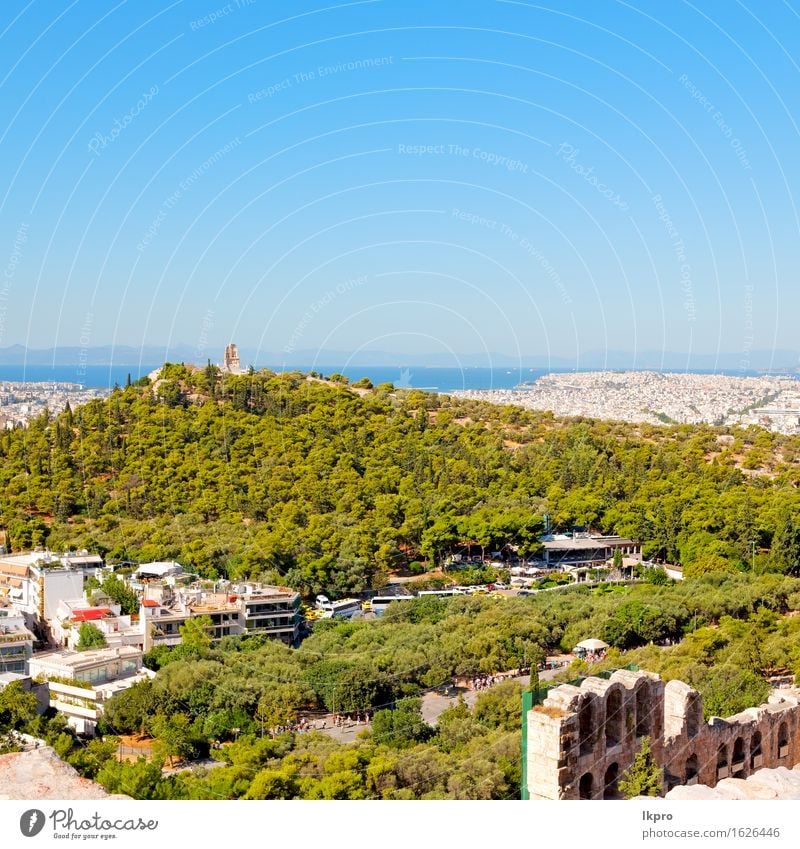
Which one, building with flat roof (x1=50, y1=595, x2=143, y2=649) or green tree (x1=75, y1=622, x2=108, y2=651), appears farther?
building with flat roof (x1=50, y1=595, x2=143, y2=649)

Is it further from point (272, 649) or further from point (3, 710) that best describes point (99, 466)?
Answer: point (3, 710)

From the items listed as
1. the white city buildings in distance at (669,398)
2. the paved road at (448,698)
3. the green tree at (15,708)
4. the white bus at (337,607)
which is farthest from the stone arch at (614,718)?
the white city buildings in distance at (669,398)

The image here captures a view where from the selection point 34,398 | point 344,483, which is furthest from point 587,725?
point 34,398

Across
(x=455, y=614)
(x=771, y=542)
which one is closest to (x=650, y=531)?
(x=771, y=542)

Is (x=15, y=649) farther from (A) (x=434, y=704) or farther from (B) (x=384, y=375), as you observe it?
(B) (x=384, y=375)

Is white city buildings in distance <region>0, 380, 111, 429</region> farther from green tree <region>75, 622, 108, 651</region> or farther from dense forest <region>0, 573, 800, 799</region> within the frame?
dense forest <region>0, 573, 800, 799</region>

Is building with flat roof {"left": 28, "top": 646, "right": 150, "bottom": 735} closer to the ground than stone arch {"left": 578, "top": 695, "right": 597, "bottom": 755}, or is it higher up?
closer to the ground

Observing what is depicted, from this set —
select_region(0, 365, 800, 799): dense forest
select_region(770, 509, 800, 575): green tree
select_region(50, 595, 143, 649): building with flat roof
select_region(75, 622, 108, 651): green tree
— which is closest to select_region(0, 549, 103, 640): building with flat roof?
select_region(50, 595, 143, 649): building with flat roof

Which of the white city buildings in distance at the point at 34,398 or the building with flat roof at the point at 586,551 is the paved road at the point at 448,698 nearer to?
the building with flat roof at the point at 586,551
